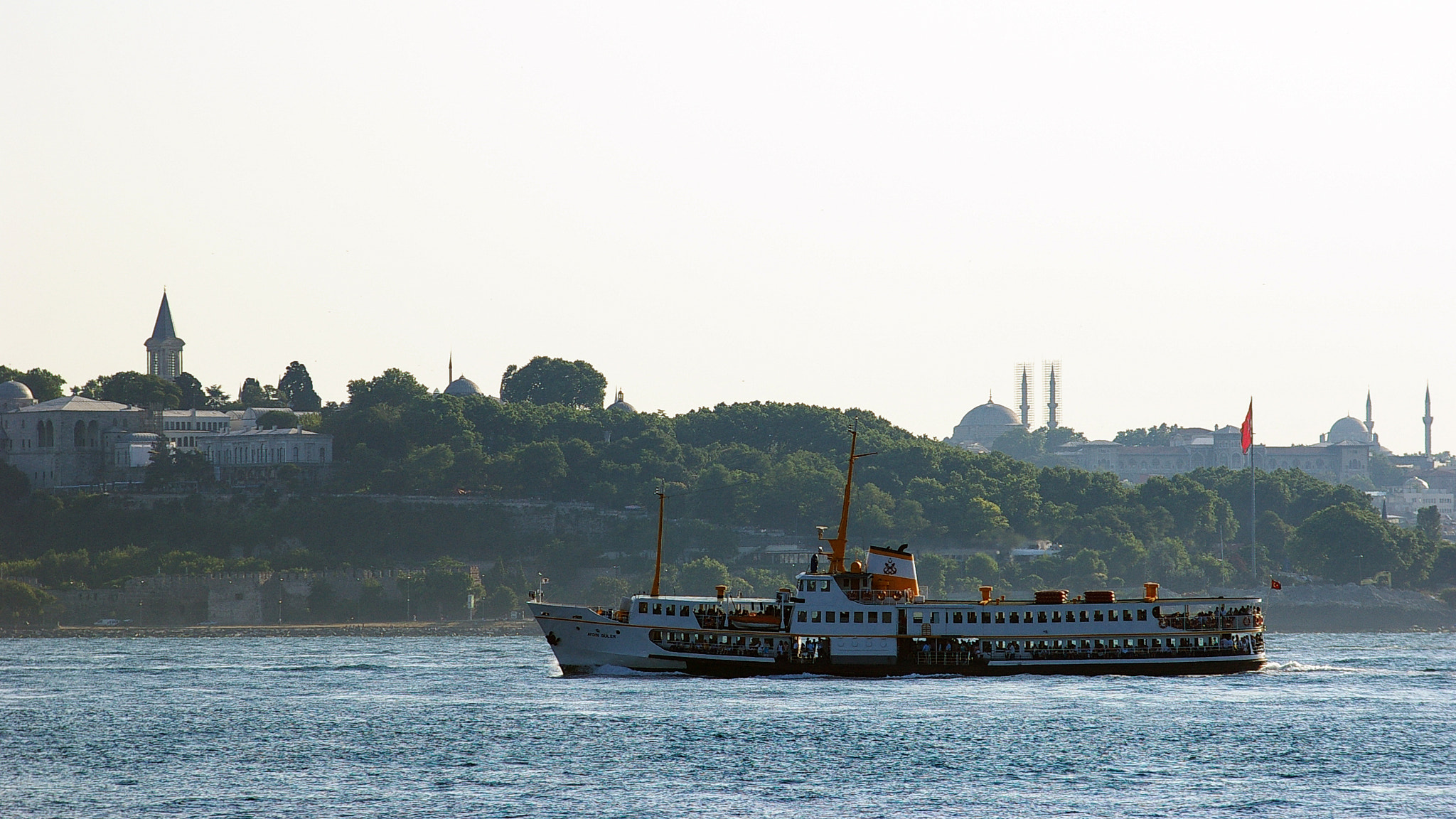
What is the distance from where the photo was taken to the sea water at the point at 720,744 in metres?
56.7

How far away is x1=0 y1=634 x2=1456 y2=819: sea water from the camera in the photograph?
5666 centimetres

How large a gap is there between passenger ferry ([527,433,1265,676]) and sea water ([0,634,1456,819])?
1.16 meters

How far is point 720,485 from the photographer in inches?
7269

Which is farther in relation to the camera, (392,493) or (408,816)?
(392,493)

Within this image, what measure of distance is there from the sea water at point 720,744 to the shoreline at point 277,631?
4401 cm

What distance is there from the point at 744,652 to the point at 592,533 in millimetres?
98832

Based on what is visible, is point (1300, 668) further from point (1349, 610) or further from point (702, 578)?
point (1349, 610)

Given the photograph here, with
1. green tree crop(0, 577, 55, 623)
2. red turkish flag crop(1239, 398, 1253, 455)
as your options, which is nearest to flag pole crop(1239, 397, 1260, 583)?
red turkish flag crop(1239, 398, 1253, 455)

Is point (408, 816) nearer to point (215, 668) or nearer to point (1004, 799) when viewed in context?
point (1004, 799)

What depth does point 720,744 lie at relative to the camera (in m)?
66.6

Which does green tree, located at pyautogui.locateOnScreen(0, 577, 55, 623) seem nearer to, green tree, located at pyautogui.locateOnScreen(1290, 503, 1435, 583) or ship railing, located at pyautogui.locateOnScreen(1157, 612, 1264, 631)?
ship railing, located at pyautogui.locateOnScreen(1157, 612, 1264, 631)

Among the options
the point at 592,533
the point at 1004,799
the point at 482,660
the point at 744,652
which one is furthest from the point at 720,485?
the point at 1004,799

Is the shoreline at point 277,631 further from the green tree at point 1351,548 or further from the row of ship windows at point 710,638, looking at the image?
the green tree at point 1351,548

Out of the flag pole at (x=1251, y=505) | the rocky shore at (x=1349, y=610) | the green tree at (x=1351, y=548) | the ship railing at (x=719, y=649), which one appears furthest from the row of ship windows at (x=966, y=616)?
the green tree at (x=1351, y=548)
